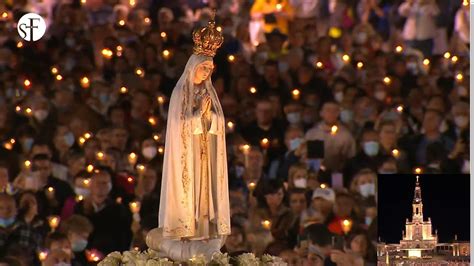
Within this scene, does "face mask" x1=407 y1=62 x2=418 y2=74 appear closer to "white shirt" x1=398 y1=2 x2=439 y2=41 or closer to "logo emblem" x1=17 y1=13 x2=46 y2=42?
"white shirt" x1=398 y1=2 x2=439 y2=41

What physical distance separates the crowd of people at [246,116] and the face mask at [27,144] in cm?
2

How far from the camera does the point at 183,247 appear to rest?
6.95 m

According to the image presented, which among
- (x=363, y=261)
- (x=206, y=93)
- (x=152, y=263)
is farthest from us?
(x=363, y=261)

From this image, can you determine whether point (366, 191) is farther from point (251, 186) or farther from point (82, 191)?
point (82, 191)

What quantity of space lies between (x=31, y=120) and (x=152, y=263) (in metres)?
3.23

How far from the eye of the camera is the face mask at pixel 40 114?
959cm

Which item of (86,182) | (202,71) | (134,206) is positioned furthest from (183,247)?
(86,182)

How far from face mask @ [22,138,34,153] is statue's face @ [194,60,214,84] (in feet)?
9.16

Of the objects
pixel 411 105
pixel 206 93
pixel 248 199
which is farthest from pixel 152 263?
pixel 411 105

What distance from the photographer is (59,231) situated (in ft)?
31.2

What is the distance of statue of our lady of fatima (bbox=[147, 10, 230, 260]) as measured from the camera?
7020 mm

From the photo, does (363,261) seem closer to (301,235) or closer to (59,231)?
(301,235)

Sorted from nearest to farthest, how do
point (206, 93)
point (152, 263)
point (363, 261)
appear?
point (152, 263) → point (206, 93) → point (363, 261)

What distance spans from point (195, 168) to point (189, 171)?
6 centimetres
